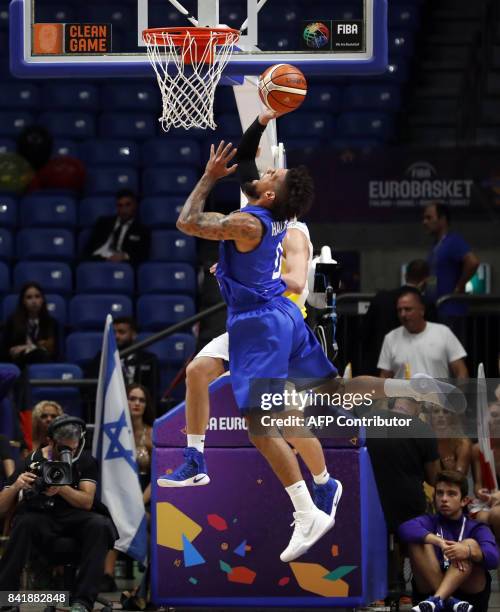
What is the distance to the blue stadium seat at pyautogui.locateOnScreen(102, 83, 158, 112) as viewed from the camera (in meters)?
17.2

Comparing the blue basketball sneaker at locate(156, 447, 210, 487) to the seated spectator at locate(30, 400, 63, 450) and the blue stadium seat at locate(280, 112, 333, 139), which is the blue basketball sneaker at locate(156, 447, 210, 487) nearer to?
the seated spectator at locate(30, 400, 63, 450)

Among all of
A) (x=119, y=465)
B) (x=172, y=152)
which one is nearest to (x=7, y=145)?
(x=172, y=152)

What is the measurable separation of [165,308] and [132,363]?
177 cm

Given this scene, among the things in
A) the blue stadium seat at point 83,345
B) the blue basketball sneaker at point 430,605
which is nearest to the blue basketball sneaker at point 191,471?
the blue basketball sneaker at point 430,605

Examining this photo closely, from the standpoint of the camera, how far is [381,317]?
42.5 feet

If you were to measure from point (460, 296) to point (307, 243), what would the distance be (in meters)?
4.42

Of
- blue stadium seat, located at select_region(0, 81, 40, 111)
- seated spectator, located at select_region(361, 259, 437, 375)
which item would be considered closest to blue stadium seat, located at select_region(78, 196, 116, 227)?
blue stadium seat, located at select_region(0, 81, 40, 111)

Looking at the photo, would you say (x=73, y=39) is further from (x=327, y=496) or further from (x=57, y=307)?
(x=57, y=307)

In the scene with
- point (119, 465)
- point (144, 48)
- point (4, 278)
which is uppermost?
point (144, 48)

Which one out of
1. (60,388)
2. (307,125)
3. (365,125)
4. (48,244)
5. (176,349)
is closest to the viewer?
(60,388)

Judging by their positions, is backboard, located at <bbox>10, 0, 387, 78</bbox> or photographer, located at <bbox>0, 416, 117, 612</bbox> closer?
backboard, located at <bbox>10, 0, 387, 78</bbox>

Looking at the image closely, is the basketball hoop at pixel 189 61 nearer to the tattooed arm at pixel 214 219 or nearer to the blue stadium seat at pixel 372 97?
the tattooed arm at pixel 214 219

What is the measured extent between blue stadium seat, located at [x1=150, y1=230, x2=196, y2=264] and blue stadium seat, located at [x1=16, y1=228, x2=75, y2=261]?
2.90 feet

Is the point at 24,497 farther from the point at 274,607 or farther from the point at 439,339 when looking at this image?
the point at 439,339
